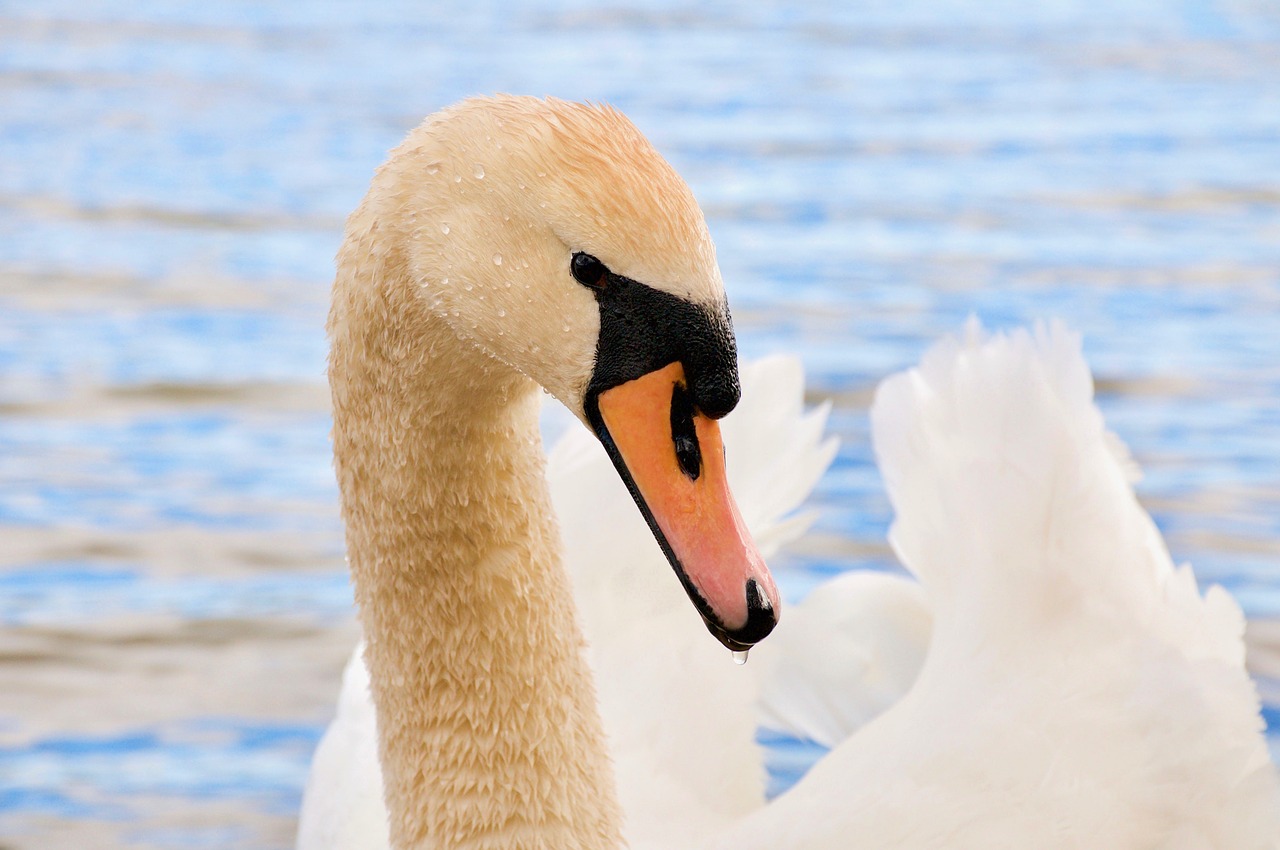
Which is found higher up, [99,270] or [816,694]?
[99,270]

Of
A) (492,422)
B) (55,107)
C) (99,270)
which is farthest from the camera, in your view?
(55,107)

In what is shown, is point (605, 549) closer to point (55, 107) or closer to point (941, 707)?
point (941, 707)

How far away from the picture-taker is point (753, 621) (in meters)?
2.19

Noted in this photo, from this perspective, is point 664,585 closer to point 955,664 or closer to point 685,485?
point 955,664

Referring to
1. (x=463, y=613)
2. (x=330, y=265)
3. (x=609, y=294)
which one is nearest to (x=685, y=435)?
(x=609, y=294)

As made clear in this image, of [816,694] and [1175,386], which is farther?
[1175,386]

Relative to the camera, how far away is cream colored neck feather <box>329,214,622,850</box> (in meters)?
2.61

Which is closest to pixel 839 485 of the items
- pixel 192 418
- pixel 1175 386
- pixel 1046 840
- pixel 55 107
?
pixel 1175 386

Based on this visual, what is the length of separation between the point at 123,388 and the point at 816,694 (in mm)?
3230

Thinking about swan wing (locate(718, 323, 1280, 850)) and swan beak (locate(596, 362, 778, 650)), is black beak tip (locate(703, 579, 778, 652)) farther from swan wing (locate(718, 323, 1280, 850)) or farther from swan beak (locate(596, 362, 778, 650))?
swan wing (locate(718, 323, 1280, 850))

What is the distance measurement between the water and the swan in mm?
1009

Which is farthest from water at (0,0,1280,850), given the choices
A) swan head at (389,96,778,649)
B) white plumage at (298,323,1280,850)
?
swan head at (389,96,778,649)

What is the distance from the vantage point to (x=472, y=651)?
276 centimetres

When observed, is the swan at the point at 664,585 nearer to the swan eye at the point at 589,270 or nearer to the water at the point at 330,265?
the swan eye at the point at 589,270
